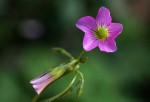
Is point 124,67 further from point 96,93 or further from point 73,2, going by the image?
point 73,2

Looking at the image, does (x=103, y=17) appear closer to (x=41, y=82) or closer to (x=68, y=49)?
(x=41, y=82)

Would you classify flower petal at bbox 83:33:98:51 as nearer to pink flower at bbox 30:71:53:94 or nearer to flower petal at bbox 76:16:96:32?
flower petal at bbox 76:16:96:32

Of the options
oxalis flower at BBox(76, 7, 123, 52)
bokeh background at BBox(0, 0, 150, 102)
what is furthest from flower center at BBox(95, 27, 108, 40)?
bokeh background at BBox(0, 0, 150, 102)

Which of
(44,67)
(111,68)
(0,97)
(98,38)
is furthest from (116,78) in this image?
(98,38)

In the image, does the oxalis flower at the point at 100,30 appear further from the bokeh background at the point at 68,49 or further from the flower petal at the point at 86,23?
the bokeh background at the point at 68,49

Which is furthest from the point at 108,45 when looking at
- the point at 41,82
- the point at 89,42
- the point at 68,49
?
the point at 68,49

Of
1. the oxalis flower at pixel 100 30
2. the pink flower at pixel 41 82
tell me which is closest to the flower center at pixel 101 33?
the oxalis flower at pixel 100 30
